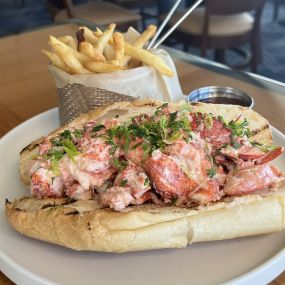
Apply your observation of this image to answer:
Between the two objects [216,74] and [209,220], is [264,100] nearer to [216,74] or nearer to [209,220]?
[216,74]

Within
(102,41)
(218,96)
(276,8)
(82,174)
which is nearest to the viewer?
(82,174)

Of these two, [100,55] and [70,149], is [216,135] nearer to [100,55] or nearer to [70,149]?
[70,149]

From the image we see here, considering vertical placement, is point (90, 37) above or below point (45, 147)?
above

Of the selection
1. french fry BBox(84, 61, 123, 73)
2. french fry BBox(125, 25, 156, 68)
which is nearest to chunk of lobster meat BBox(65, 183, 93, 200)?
french fry BBox(84, 61, 123, 73)

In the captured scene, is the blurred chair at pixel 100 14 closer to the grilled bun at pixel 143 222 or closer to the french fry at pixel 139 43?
the french fry at pixel 139 43

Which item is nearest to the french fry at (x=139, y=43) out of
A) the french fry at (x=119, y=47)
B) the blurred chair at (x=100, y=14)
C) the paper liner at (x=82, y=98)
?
the french fry at (x=119, y=47)

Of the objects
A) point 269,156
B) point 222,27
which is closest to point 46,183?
point 269,156

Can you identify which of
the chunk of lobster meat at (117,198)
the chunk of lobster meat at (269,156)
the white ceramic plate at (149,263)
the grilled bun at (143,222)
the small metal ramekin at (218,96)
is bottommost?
the white ceramic plate at (149,263)
